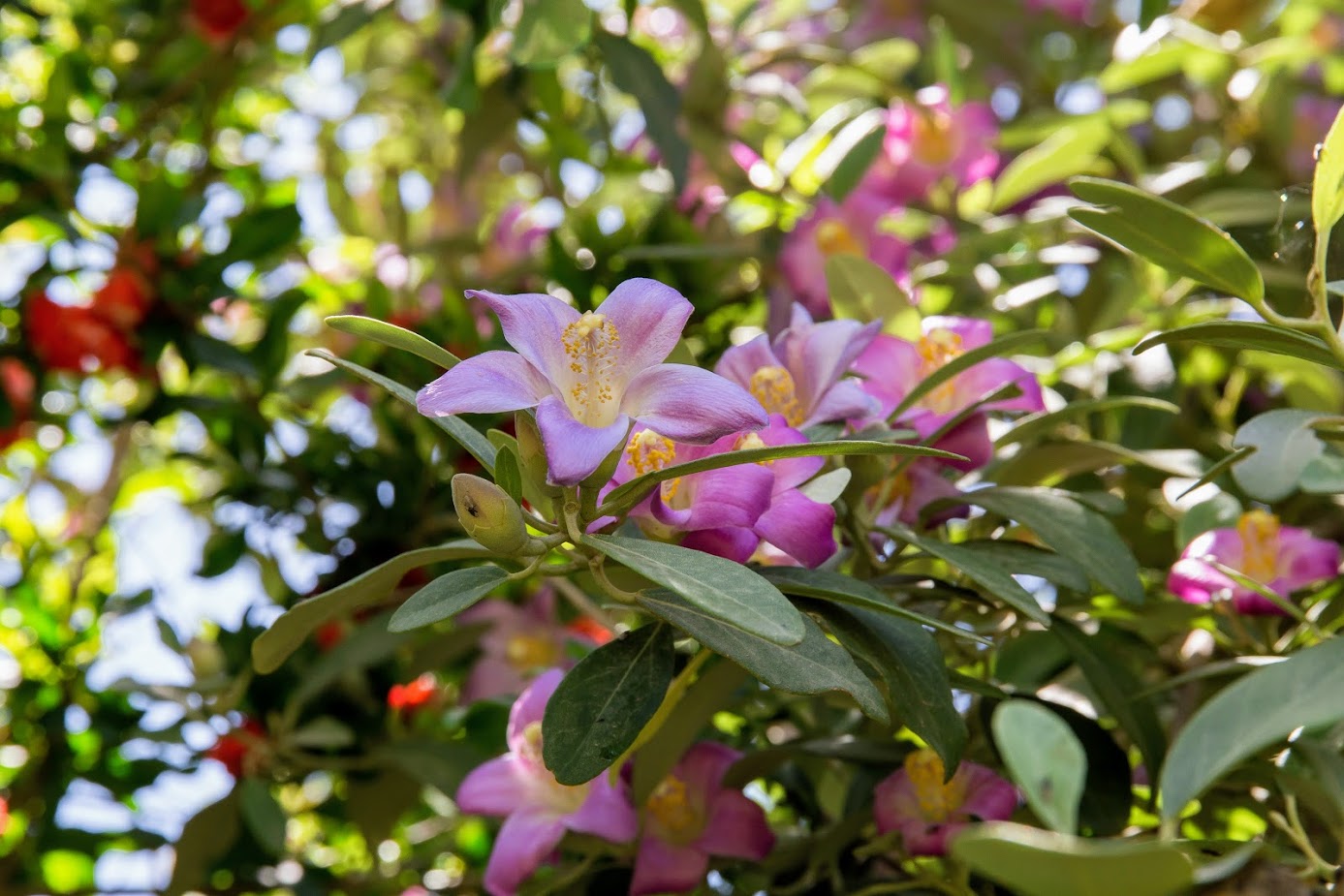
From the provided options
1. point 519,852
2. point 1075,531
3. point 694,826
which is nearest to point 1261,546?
point 1075,531

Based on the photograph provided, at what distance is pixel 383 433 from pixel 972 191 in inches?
30.7

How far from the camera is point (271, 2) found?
1.81m

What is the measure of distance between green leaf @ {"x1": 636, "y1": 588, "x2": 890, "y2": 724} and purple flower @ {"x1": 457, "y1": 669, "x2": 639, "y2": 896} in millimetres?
197

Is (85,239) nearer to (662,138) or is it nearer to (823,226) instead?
(662,138)

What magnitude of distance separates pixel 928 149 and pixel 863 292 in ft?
2.10

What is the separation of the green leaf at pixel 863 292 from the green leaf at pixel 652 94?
1.19 ft

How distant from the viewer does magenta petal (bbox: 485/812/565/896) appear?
2.86ft

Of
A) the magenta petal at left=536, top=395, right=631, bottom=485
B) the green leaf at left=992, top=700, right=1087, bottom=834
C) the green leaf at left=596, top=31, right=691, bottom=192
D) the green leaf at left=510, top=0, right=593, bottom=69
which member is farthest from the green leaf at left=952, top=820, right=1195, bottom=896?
the green leaf at left=596, top=31, right=691, bottom=192

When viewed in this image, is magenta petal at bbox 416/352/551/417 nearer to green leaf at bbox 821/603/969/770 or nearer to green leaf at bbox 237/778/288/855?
green leaf at bbox 821/603/969/770

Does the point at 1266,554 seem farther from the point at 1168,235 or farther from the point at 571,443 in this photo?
the point at 571,443

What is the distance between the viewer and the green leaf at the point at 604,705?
2.26 ft

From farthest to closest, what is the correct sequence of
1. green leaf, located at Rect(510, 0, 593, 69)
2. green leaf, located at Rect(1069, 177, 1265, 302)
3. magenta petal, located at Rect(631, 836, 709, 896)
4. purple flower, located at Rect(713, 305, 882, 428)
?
green leaf, located at Rect(510, 0, 593, 69) → magenta petal, located at Rect(631, 836, 709, 896) → purple flower, located at Rect(713, 305, 882, 428) → green leaf, located at Rect(1069, 177, 1265, 302)

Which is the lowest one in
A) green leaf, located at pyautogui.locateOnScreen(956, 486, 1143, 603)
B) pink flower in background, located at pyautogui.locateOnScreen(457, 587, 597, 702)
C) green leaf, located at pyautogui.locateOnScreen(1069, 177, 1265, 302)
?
pink flower in background, located at pyautogui.locateOnScreen(457, 587, 597, 702)

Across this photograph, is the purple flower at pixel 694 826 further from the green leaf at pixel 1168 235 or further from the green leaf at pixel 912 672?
the green leaf at pixel 1168 235
